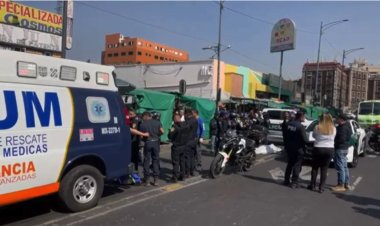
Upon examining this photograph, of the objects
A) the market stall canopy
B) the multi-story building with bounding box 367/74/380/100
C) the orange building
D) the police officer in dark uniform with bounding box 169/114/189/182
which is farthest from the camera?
the multi-story building with bounding box 367/74/380/100

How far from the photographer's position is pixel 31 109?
602 cm

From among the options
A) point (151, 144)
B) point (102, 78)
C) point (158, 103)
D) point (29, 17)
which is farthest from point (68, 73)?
point (29, 17)

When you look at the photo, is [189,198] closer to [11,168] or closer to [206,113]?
[11,168]

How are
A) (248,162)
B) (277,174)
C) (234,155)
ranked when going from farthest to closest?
(248,162) → (277,174) → (234,155)

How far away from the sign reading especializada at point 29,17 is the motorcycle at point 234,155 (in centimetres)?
1475

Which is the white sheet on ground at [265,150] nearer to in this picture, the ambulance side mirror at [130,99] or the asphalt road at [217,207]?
the ambulance side mirror at [130,99]

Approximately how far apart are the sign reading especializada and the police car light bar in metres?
16.2

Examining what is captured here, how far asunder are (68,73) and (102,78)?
2.62ft

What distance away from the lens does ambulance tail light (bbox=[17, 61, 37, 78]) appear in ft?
19.8

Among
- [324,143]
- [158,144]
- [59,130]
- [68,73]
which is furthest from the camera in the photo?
[158,144]

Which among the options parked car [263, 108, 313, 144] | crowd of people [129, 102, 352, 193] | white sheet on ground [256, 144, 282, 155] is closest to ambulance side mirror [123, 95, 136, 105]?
white sheet on ground [256, 144, 282, 155]

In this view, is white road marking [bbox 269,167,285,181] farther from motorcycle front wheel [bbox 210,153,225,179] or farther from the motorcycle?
motorcycle front wheel [bbox 210,153,225,179]

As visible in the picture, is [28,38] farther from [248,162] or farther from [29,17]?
[248,162]

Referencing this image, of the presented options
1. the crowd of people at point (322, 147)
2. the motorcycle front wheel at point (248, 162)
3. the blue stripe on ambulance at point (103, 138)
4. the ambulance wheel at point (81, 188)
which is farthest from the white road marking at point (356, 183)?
the ambulance wheel at point (81, 188)
